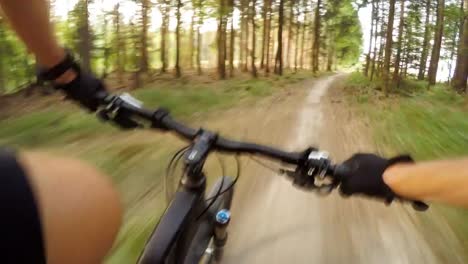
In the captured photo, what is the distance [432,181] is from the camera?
1232 mm

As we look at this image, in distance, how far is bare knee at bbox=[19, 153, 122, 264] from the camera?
0.72 metres

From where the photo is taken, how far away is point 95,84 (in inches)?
72.8

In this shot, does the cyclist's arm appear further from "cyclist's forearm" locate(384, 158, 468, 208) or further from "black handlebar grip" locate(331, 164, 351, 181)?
"cyclist's forearm" locate(384, 158, 468, 208)

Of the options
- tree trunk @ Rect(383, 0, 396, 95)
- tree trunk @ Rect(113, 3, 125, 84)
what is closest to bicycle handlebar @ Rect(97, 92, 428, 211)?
tree trunk @ Rect(113, 3, 125, 84)

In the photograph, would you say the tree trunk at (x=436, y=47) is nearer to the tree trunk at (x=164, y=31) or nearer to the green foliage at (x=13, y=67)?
the tree trunk at (x=164, y=31)

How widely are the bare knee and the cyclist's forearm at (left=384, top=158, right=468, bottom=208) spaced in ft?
2.69

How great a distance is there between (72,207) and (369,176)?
939 mm

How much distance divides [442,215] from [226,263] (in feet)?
7.21

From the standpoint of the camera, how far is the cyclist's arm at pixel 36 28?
1501 millimetres

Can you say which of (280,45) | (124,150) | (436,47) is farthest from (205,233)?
(436,47)

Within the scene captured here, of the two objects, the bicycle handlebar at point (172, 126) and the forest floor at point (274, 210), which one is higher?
the bicycle handlebar at point (172, 126)

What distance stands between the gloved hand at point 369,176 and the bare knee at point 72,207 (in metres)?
0.82

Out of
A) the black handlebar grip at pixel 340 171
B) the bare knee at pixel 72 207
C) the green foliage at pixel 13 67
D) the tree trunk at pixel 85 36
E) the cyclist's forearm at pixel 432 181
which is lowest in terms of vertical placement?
the green foliage at pixel 13 67

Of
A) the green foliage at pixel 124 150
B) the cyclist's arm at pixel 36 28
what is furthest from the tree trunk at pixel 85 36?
the cyclist's arm at pixel 36 28
